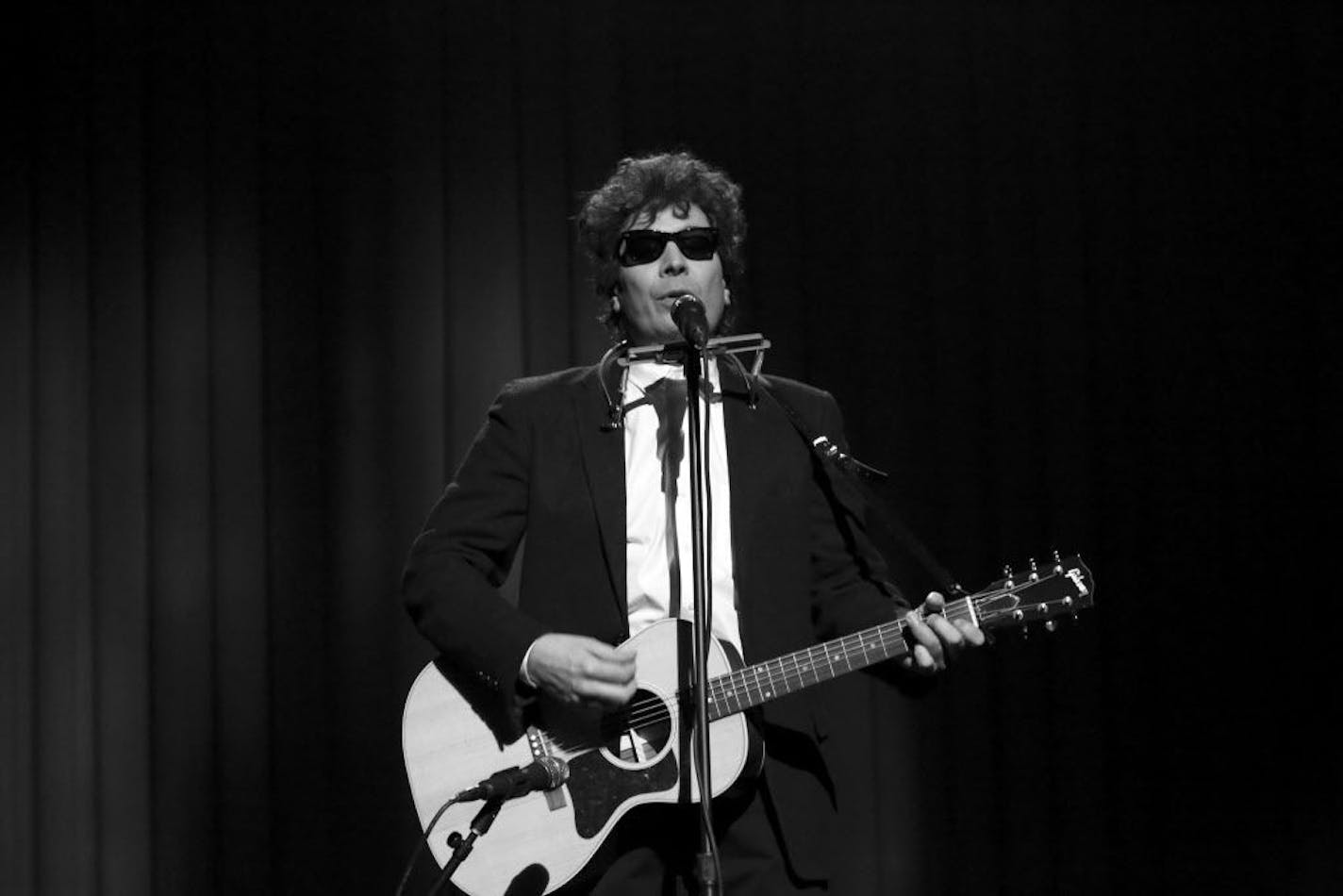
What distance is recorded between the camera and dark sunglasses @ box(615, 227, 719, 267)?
2576mm

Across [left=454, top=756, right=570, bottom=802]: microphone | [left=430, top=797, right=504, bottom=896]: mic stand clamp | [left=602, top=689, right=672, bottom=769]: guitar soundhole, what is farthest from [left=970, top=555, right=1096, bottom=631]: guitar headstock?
[left=430, top=797, right=504, bottom=896]: mic stand clamp

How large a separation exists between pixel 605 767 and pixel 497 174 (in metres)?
2.15

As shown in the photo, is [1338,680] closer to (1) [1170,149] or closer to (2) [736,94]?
(1) [1170,149]

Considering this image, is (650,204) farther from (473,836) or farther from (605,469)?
(473,836)

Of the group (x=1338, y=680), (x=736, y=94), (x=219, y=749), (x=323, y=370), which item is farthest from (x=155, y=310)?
(x=1338, y=680)

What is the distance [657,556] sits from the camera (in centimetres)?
236

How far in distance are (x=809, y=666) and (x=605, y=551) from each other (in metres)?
0.41

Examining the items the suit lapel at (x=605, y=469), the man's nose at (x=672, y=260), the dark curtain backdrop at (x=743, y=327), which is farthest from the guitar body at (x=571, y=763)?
the dark curtain backdrop at (x=743, y=327)

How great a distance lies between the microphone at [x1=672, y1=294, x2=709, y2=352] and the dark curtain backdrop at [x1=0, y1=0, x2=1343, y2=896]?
5.61 feet

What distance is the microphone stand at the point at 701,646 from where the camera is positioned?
1.84 m

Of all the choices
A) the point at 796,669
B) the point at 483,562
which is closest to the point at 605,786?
the point at 796,669

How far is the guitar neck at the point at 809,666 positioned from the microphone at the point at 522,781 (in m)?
0.27

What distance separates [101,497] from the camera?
382 centimetres

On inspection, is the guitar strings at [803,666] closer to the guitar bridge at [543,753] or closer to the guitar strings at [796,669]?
the guitar strings at [796,669]
